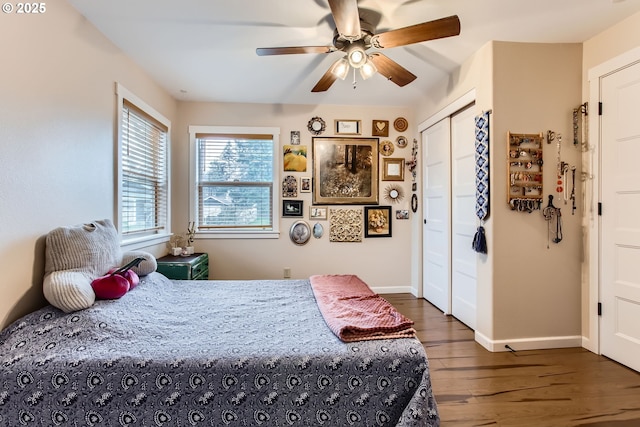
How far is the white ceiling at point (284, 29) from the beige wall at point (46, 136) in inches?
12.4

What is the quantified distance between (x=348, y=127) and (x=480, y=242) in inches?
88.4

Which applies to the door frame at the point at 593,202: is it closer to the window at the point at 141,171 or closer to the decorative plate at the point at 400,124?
the decorative plate at the point at 400,124

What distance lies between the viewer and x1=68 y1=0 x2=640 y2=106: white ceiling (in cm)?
208

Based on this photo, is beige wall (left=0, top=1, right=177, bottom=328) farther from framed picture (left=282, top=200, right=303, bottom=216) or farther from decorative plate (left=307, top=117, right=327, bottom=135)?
decorative plate (left=307, top=117, right=327, bottom=135)

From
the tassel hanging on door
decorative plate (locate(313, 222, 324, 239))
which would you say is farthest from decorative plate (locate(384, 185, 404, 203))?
the tassel hanging on door

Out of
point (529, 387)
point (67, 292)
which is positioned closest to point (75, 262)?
point (67, 292)

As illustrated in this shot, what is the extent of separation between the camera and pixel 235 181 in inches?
160

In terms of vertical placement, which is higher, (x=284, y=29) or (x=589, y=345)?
(x=284, y=29)

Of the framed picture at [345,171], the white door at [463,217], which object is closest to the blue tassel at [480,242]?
the white door at [463,217]

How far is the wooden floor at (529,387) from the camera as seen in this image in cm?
177

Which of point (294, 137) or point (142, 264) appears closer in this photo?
point (142, 264)

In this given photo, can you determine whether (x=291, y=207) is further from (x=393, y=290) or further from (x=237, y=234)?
(x=393, y=290)

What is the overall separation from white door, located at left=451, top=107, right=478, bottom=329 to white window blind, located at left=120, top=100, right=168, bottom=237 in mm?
3151

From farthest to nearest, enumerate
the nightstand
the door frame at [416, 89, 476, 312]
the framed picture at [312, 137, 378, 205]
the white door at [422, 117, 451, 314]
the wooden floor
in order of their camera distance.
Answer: the framed picture at [312, 137, 378, 205] → the white door at [422, 117, 451, 314] → the nightstand → the door frame at [416, 89, 476, 312] → the wooden floor
